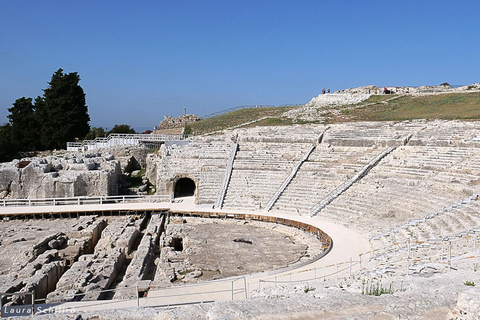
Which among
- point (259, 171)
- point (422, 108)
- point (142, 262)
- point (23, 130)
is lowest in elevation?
point (142, 262)

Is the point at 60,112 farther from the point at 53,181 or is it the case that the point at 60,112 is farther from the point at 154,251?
the point at 154,251

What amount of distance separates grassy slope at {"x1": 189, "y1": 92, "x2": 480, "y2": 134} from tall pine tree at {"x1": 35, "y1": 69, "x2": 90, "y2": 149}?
36.7ft

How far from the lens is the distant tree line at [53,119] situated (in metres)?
39.2

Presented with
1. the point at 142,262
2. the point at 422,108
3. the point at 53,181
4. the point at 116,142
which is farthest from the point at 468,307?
the point at 422,108

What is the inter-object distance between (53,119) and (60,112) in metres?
0.90

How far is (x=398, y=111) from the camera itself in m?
39.4

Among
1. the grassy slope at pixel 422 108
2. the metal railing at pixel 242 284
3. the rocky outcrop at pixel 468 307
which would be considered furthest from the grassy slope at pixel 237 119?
the rocky outcrop at pixel 468 307

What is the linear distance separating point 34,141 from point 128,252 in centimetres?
2878

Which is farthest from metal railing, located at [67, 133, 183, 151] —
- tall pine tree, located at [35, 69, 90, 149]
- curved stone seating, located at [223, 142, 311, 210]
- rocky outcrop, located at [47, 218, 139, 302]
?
rocky outcrop, located at [47, 218, 139, 302]

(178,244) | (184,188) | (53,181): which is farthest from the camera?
(184,188)

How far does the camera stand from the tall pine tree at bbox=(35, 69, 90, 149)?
39156mm

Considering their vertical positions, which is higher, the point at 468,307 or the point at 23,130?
the point at 23,130

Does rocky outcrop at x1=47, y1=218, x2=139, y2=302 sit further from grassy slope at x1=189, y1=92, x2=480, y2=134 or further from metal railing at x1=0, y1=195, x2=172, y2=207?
→ grassy slope at x1=189, y1=92, x2=480, y2=134

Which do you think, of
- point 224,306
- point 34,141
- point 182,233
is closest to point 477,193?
point 182,233
